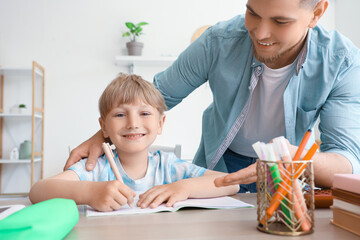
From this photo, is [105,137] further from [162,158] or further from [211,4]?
[211,4]

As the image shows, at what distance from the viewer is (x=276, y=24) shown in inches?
41.9

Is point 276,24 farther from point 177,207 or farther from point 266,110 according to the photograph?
point 177,207

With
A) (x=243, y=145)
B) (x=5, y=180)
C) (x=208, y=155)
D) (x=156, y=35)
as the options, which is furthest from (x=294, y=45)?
(x=5, y=180)

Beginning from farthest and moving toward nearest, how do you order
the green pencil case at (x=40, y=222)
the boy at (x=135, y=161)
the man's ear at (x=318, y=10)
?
the man's ear at (x=318, y=10), the boy at (x=135, y=161), the green pencil case at (x=40, y=222)

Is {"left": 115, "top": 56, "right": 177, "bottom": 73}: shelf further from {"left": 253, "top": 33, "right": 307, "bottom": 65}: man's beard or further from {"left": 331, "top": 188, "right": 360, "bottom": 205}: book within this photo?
{"left": 331, "top": 188, "right": 360, "bottom": 205}: book

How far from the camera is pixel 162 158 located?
1.23m

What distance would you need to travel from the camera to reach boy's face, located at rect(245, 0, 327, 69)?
102 centimetres

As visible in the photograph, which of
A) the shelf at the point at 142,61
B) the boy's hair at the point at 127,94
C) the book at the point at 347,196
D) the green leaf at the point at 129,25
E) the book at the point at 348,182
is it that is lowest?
the book at the point at 347,196

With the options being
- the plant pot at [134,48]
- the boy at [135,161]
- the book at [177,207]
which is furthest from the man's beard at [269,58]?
the plant pot at [134,48]

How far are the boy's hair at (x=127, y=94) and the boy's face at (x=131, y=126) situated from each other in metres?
0.02

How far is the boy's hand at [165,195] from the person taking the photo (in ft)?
2.71

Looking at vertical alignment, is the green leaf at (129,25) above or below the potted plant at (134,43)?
above

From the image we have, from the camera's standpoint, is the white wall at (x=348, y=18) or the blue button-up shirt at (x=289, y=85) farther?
the white wall at (x=348, y=18)

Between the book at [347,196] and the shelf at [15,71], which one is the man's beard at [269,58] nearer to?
the book at [347,196]
